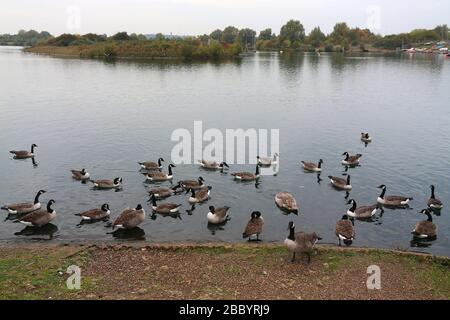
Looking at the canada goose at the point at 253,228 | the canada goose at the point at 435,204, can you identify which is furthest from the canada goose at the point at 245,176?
the canada goose at the point at 435,204

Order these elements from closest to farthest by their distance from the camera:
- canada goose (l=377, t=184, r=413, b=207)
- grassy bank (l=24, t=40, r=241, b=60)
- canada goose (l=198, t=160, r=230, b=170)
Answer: canada goose (l=377, t=184, r=413, b=207), canada goose (l=198, t=160, r=230, b=170), grassy bank (l=24, t=40, r=241, b=60)

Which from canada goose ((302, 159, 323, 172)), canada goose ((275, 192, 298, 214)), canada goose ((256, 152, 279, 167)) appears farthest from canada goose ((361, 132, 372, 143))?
canada goose ((275, 192, 298, 214))

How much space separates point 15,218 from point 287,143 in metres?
21.2

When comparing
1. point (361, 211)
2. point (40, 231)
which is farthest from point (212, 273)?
point (361, 211)

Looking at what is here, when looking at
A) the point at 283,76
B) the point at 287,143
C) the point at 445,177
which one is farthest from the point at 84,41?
the point at 445,177

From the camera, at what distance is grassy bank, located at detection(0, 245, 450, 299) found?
13.5 m

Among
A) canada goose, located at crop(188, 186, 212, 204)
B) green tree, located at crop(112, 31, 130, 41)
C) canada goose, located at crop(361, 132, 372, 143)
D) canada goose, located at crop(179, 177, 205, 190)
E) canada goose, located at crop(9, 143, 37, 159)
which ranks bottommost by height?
canada goose, located at crop(188, 186, 212, 204)

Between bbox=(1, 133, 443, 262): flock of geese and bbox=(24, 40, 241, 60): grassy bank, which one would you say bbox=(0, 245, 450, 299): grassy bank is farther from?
bbox=(24, 40, 241, 60): grassy bank

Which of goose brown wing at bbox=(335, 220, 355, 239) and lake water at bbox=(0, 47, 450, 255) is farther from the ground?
lake water at bbox=(0, 47, 450, 255)

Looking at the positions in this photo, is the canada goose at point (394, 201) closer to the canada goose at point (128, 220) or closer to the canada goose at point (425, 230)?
the canada goose at point (425, 230)

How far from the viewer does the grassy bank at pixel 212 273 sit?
13.5m

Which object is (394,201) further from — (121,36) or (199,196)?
(121,36)

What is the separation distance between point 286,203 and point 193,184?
5.84 metres
